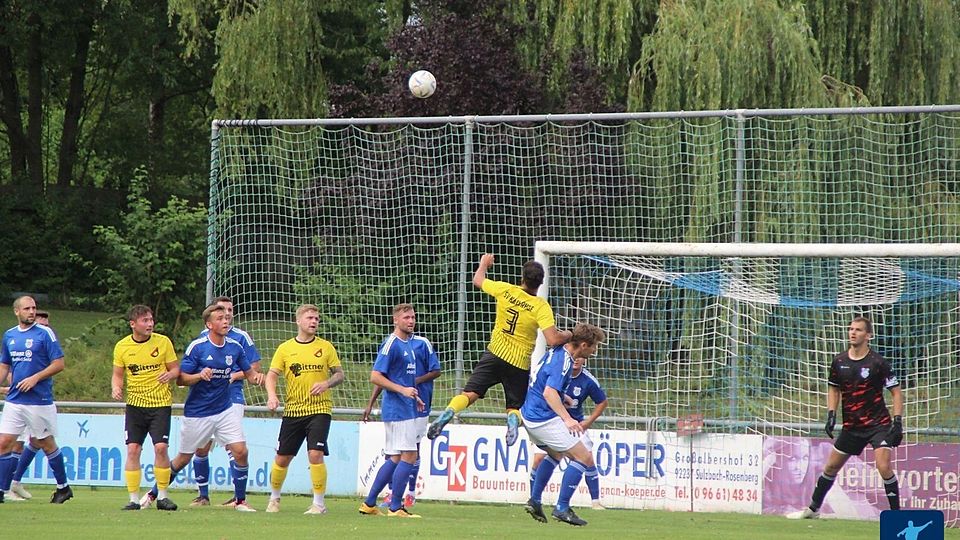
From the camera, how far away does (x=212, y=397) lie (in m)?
11.8

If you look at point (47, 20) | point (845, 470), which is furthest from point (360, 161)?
point (47, 20)

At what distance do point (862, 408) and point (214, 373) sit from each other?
19.9 ft

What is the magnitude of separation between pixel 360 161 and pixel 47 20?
19.6m

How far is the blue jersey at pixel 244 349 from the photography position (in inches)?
482

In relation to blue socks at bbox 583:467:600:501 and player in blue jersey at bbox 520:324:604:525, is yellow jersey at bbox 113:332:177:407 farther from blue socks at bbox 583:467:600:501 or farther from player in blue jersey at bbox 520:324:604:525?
blue socks at bbox 583:467:600:501

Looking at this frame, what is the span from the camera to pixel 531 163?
17.3m

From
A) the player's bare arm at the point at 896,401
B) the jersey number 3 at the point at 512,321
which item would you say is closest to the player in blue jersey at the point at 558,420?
the jersey number 3 at the point at 512,321

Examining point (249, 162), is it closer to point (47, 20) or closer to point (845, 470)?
point (845, 470)

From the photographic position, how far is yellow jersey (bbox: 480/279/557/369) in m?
11.9

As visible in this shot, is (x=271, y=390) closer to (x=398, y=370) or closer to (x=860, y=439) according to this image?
(x=398, y=370)

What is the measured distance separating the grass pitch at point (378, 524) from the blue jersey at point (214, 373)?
0.95 metres

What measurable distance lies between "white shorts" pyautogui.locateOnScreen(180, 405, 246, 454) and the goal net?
3.84 meters

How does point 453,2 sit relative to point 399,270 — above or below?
above

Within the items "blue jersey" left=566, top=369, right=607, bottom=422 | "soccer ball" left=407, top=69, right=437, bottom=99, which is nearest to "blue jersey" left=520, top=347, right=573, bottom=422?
"blue jersey" left=566, top=369, right=607, bottom=422
